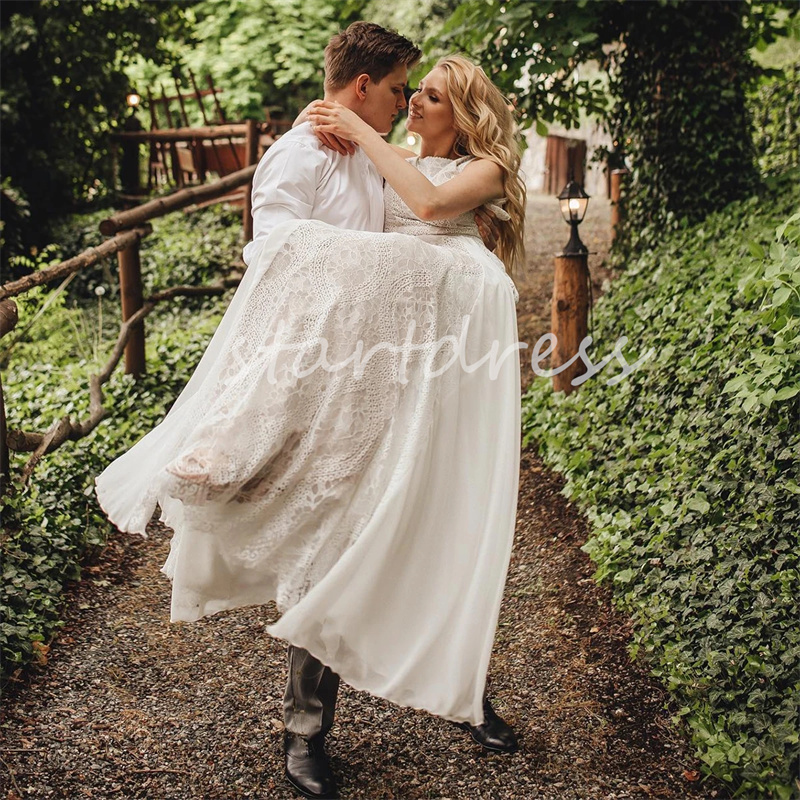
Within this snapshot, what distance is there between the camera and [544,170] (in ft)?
55.0

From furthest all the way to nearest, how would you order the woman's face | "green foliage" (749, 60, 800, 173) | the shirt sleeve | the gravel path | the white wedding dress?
"green foliage" (749, 60, 800, 173)
the woman's face
the gravel path
the shirt sleeve
the white wedding dress

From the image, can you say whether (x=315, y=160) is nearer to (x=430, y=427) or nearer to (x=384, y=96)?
(x=384, y=96)

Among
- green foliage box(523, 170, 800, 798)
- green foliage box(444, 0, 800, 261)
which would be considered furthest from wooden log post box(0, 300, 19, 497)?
green foliage box(444, 0, 800, 261)

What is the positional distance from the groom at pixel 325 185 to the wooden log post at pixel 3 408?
1584 millimetres

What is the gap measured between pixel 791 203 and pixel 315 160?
418 cm

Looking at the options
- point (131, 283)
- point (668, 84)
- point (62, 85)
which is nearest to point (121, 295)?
point (131, 283)

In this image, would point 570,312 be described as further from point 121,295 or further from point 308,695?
point 308,695

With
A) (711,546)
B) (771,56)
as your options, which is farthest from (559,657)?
(771,56)

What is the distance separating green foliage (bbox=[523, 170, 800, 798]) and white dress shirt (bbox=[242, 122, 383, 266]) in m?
1.54

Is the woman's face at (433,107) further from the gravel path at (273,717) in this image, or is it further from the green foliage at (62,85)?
the green foliage at (62,85)

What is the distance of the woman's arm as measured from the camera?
2305 millimetres

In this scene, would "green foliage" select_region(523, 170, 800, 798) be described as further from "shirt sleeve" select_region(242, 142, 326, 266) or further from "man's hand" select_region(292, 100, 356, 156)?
"shirt sleeve" select_region(242, 142, 326, 266)

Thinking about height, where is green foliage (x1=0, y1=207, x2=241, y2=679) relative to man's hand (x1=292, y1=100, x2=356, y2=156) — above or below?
below

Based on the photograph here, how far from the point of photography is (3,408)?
3.38m
